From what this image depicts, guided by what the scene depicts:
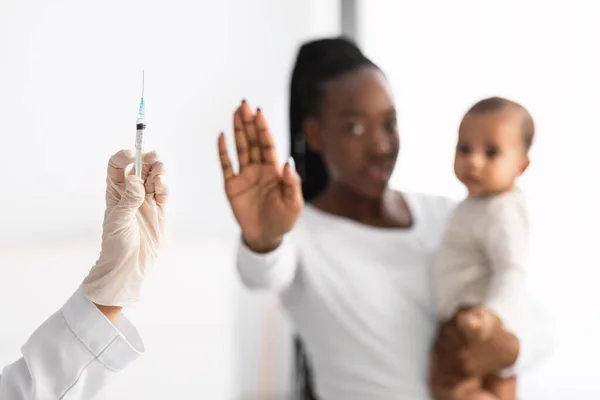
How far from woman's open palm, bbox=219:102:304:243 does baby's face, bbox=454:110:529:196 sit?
151mm

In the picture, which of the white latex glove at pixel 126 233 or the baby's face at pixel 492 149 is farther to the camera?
the baby's face at pixel 492 149

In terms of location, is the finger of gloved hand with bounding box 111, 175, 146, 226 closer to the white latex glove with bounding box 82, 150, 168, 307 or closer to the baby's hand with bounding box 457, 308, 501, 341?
the white latex glove with bounding box 82, 150, 168, 307

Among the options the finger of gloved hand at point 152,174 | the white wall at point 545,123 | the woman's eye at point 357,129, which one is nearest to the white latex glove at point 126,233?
the finger of gloved hand at point 152,174

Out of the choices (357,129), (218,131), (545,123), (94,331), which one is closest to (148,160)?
(94,331)

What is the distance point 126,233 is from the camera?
1.47ft

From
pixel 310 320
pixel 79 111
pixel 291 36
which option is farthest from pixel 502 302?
pixel 291 36

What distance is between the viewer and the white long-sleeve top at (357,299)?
0.65m

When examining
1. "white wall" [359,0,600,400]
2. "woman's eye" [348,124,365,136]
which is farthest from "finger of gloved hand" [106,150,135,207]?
"white wall" [359,0,600,400]

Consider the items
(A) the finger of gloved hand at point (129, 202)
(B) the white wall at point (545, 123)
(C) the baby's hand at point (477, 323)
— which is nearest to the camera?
(A) the finger of gloved hand at point (129, 202)

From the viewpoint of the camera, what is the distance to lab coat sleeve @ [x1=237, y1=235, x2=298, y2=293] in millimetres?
624

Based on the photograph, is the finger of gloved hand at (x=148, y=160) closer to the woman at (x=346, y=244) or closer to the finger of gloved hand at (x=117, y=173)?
the finger of gloved hand at (x=117, y=173)

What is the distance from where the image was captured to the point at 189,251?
0.81 m

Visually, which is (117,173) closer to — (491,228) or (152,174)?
(152,174)

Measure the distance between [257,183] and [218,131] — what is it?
34 centimetres
